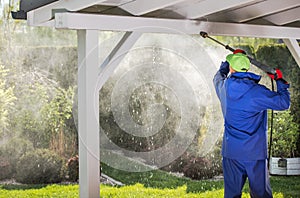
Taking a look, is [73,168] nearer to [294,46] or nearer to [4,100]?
[4,100]

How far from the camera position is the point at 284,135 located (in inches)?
318

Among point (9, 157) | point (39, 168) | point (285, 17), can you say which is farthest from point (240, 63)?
point (9, 157)

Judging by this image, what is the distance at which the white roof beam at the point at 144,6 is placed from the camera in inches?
155

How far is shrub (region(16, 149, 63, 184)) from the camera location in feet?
25.4

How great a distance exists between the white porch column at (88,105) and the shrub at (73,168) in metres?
3.63

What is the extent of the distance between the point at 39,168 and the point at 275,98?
440cm

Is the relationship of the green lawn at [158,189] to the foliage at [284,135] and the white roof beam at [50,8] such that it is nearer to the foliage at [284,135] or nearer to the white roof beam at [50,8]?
the foliage at [284,135]

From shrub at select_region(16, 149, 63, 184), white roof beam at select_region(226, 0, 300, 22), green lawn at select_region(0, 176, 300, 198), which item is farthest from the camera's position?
shrub at select_region(16, 149, 63, 184)

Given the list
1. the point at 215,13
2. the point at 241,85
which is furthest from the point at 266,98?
the point at 215,13

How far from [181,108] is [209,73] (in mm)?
619

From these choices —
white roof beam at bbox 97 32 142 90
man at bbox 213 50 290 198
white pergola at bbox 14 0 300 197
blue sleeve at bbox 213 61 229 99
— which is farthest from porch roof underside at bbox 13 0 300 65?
man at bbox 213 50 290 198

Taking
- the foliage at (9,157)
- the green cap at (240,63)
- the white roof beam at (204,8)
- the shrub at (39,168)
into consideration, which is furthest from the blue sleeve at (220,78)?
the foliage at (9,157)

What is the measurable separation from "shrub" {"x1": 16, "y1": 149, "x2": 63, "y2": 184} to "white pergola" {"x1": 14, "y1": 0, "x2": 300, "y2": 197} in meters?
3.52

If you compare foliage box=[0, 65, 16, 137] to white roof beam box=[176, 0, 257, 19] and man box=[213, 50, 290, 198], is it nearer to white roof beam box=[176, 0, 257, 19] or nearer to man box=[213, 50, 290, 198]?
white roof beam box=[176, 0, 257, 19]
